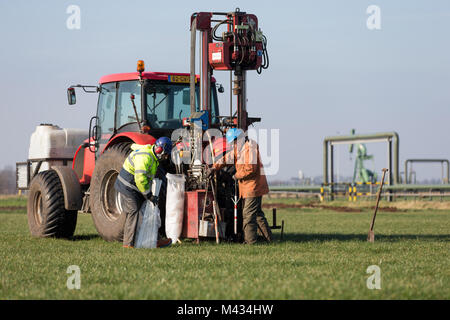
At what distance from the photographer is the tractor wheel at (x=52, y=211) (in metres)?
14.9

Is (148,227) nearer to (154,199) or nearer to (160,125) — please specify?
(154,199)

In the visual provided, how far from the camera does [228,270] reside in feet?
29.8

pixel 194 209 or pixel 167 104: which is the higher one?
pixel 167 104

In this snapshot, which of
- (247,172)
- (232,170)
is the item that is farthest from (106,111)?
(247,172)

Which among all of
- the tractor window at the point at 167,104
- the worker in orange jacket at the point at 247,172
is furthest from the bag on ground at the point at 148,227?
the tractor window at the point at 167,104

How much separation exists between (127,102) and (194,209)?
9.69 feet

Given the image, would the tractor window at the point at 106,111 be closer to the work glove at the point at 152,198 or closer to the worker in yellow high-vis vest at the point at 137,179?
the worker in yellow high-vis vest at the point at 137,179

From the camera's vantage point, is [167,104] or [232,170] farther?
[167,104]

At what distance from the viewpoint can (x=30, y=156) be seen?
18.2m

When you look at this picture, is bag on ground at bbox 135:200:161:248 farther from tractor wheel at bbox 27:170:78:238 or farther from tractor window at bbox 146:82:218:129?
tractor wheel at bbox 27:170:78:238

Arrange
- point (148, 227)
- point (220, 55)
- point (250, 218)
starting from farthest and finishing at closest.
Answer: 1. point (220, 55)
2. point (250, 218)
3. point (148, 227)

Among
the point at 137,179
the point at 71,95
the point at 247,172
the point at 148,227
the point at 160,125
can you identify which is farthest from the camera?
the point at 71,95

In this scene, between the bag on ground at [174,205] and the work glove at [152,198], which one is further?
the bag on ground at [174,205]
